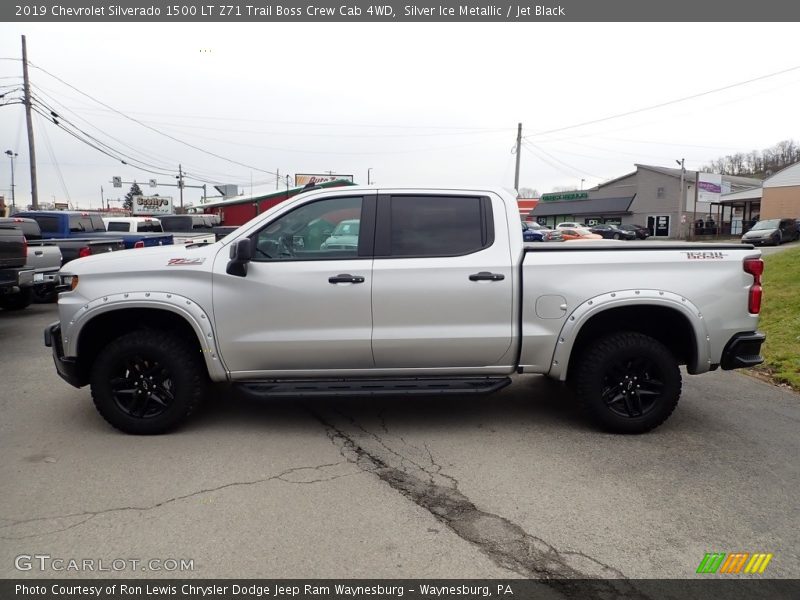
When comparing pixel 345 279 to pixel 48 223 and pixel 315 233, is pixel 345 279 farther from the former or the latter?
pixel 48 223

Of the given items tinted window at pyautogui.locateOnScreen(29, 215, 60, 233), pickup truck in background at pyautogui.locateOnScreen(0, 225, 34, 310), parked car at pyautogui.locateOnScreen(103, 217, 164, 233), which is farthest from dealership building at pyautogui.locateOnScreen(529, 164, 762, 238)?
pickup truck in background at pyautogui.locateOnScreen(0, 225, 34, 310)

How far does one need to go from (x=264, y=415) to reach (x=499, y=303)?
233 centimetres

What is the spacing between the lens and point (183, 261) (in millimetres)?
4598

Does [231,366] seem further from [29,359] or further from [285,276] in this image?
[29,359]

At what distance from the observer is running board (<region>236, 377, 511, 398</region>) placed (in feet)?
14.7

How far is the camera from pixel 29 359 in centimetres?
742

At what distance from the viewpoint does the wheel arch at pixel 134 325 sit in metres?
A: 4.51

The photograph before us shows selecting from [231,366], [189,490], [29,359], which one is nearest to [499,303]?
[231,366]

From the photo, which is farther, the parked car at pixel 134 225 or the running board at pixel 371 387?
the parked car at pixel 134 225

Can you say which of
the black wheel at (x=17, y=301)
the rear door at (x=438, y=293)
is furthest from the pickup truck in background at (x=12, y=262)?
the rear door at (x=438, y=293)

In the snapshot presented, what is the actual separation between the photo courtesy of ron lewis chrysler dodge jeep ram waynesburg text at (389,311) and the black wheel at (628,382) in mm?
11

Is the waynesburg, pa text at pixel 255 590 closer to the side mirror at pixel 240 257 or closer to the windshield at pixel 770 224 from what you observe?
the side mirror at pixel 240 257

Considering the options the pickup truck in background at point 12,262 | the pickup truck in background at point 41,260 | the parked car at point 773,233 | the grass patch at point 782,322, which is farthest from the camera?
the parked car at point 773,233

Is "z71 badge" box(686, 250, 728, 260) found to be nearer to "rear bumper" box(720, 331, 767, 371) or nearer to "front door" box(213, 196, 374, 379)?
"rear bumper" box(720, 331, 767, 371)
